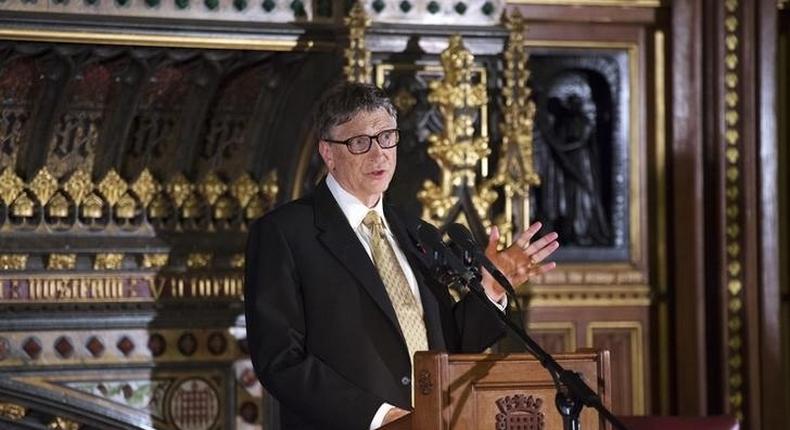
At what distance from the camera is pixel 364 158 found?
3.83 metres

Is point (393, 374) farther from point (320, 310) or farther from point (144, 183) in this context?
point (144, 183)

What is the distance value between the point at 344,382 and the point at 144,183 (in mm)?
2099

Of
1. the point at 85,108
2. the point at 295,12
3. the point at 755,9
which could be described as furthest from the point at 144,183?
the point at 755,9

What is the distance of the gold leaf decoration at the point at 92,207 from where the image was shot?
216 inches

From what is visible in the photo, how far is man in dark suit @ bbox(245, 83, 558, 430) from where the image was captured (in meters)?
3.63

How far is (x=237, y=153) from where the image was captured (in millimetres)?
5664

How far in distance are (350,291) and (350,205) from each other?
8.9 inches

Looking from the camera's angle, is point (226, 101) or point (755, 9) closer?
point (226, 101)

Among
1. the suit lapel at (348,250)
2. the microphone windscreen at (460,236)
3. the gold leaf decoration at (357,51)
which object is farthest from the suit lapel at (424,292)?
the gold leaf decoration at (357,51)

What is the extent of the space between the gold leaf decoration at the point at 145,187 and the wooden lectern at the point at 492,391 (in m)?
2.34

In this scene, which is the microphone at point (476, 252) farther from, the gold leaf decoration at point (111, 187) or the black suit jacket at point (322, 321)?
the gold leaf decoration at point (111, 187)

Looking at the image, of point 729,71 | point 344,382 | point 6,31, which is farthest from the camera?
point 729,71

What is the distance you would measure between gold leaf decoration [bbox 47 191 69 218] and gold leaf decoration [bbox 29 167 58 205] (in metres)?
0.02

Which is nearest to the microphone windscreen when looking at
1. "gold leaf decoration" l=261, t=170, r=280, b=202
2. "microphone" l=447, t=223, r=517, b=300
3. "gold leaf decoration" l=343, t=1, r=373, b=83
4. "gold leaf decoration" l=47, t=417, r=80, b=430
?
"microphone" l=447, t=223, r=517, b=300
